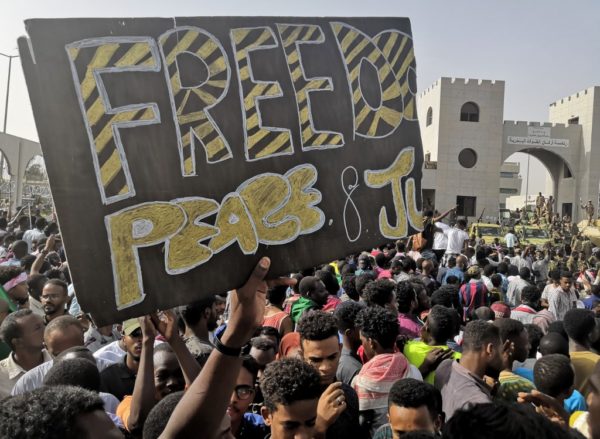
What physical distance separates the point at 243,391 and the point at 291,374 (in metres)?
0.53

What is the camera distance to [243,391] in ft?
10.1

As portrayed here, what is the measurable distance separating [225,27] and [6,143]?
23.1 meters

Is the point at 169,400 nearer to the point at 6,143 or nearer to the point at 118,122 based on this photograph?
the point at 118,122

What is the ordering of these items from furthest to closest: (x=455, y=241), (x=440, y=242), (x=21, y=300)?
(x=440, y=242) → (x=455, y=241) → (x=21, y=300)

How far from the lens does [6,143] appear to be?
72.2 ft

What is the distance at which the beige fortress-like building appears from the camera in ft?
115

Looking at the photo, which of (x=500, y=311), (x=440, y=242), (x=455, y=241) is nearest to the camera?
(x=500, y=311)

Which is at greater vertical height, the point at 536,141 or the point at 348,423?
the point at 348,423

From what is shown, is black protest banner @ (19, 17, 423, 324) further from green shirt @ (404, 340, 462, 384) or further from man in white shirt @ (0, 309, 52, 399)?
man in white shirt @ (0, 309, 52, 399)

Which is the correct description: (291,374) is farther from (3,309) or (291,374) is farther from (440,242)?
(440,242)

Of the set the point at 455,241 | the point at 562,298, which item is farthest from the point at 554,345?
the point at 455,241

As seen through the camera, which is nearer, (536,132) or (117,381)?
(117,381)

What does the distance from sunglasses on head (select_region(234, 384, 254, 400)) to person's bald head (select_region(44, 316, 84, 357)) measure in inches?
56.3

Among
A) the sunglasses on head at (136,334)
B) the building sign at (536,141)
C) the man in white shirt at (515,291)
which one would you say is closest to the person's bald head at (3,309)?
the sunglasses on head at (136,334)
